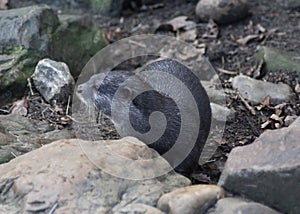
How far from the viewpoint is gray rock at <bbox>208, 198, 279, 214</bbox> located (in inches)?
120

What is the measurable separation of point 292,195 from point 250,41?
3.56 meters

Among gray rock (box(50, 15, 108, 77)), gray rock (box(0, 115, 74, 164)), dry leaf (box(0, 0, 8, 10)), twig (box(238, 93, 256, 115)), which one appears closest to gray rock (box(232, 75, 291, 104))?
twig (box(238, 93, 256, 115))

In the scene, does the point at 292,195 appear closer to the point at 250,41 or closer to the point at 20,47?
the point at 20,47

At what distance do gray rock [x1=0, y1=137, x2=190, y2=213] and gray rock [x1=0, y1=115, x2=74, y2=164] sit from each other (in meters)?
0.54

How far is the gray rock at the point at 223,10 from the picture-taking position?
6.70 m

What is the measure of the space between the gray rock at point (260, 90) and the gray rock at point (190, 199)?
2.21 meters

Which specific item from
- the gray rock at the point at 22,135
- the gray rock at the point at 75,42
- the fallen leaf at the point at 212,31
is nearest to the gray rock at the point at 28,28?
the gray rock at the point at 75,42

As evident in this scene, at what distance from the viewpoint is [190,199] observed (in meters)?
3.06

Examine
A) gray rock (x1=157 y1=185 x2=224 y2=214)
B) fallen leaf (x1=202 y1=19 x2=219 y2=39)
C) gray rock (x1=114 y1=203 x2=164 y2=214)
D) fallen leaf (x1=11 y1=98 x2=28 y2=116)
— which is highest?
gray rock (x1=157 y1=185 x2=224 y2=214)

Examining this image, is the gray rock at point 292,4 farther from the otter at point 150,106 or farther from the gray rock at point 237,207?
the gray rock at point 237,207

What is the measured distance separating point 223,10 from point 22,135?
121 inches

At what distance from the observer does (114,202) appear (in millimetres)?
3178

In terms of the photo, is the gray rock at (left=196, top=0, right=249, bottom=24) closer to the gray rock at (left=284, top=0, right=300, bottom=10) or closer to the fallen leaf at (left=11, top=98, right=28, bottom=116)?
the gray rock at (left=284, top=0, right=300, bottom=10)

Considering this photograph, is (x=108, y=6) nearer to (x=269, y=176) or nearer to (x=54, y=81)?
(x=54, y=81)
